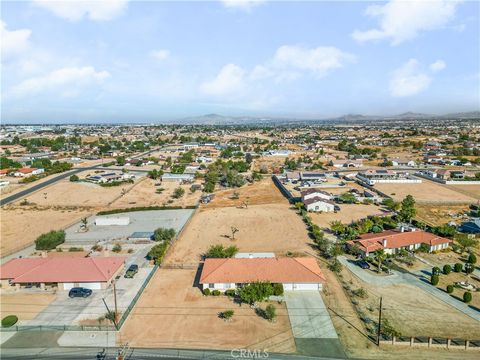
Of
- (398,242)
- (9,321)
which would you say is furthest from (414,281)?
(9,321)

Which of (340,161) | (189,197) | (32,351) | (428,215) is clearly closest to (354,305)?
(32,351)

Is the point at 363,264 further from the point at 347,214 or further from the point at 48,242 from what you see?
the point at 48,242

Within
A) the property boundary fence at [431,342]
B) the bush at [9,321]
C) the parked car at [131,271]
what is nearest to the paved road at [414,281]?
the property boundary fence at [431,342]

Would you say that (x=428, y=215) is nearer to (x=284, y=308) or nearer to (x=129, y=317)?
(x=284, y=308)

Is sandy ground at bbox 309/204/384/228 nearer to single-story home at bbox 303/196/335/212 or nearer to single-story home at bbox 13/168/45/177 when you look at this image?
single-story home at bbox 303/196/335/212

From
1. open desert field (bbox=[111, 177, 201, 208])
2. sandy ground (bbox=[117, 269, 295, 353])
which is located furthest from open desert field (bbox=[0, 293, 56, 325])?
open desert field (bbox=[111, 177, 201, 208])

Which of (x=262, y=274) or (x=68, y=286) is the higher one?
(x=262, y=274)

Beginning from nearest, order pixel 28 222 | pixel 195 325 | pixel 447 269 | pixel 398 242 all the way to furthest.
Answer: pixel 195 325, pixel 447 269, pixel 398 242, pixel 28 222
